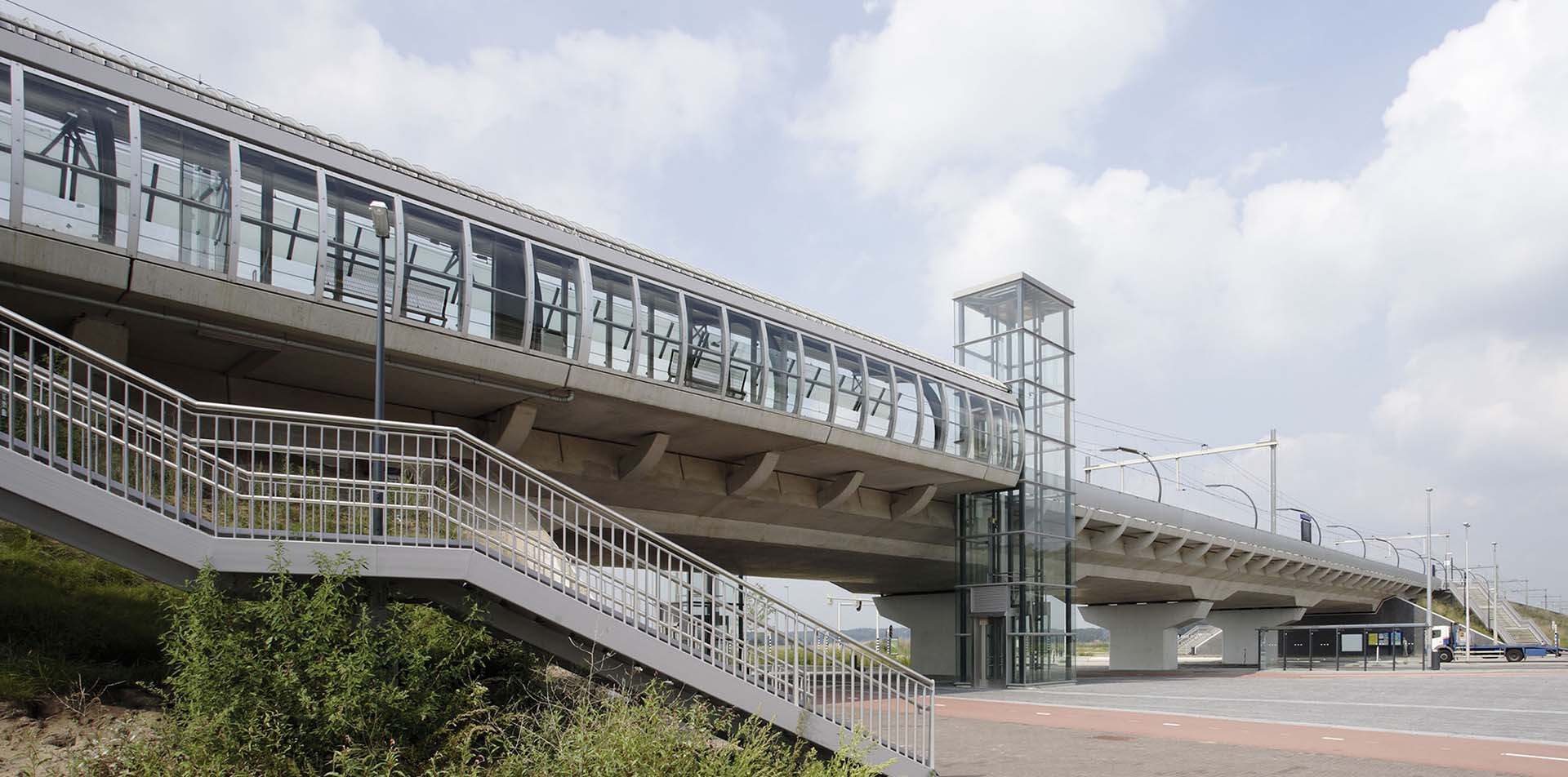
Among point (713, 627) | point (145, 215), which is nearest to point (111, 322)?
point (145, 215)

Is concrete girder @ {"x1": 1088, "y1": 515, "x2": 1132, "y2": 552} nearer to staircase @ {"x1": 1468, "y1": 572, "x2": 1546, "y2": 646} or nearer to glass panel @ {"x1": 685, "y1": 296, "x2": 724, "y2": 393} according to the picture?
glass panel @ {"x1": 685, "y1": 296, "x2": 724, "y2": 393}

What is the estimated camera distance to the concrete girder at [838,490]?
26.1 m

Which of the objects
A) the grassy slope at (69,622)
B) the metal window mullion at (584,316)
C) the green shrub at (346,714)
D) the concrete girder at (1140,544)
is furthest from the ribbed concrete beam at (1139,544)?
the grassy slope at (69,622)

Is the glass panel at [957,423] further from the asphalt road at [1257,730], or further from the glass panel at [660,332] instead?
the glass panel at [660,332]

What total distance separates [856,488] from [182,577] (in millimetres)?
19915

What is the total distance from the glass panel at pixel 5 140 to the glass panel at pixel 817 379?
1346 centimetres

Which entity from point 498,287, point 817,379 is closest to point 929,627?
point 817,379

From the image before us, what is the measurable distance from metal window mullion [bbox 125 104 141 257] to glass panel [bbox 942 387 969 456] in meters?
18.2

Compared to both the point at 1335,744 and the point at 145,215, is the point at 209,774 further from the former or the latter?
the point at 1335,744

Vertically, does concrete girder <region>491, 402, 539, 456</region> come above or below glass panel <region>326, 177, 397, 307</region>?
below

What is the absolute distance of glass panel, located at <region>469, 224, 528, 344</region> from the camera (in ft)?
54.0

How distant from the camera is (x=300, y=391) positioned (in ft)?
55.5

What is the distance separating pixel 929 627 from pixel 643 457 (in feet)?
66.1

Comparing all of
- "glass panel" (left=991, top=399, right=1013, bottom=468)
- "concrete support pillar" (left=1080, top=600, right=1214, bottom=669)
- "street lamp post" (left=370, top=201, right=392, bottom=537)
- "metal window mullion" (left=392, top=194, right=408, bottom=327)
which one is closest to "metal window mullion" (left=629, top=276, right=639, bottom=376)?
"metal window mullion" (left=392, top=194, right=408, bottom=327)
